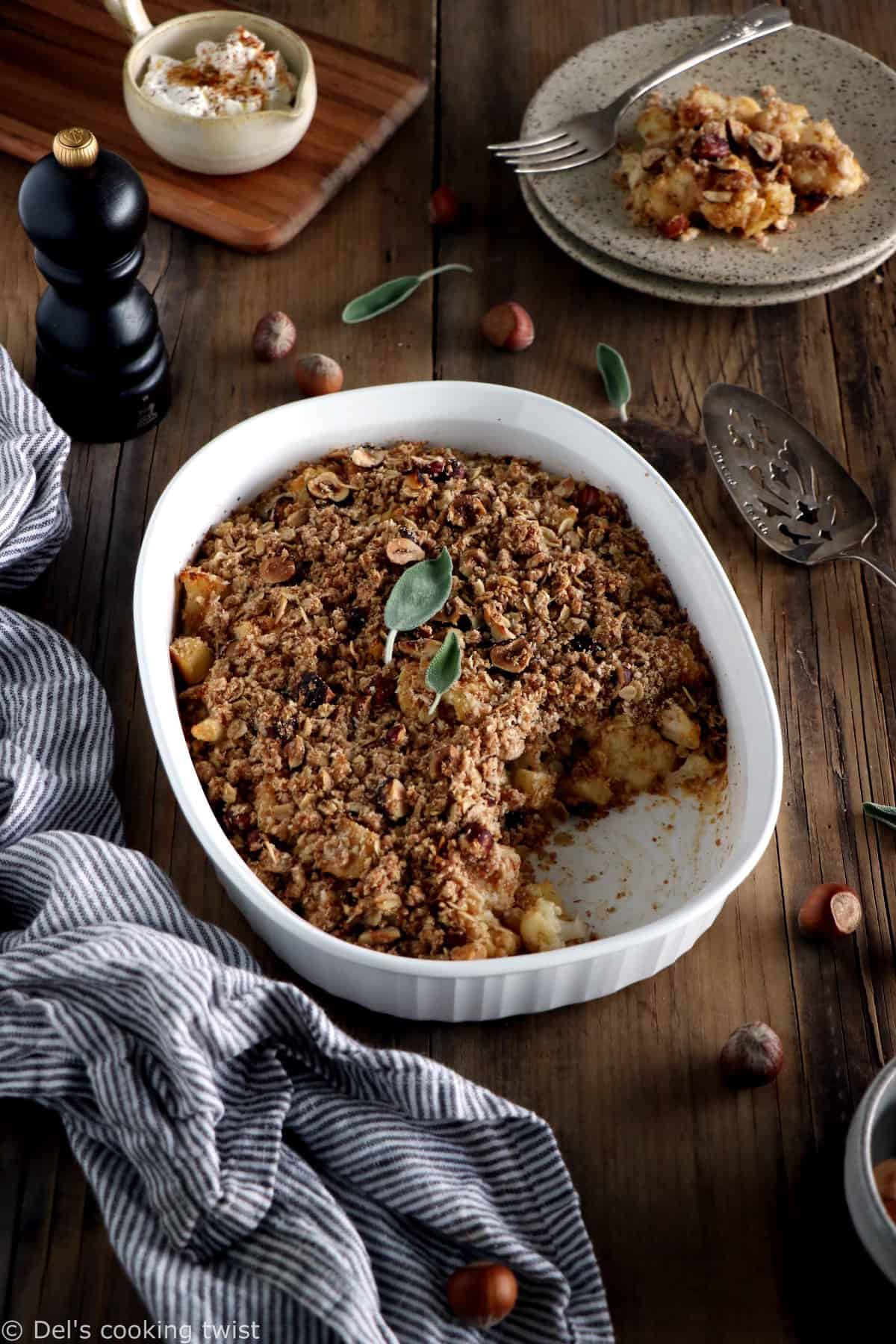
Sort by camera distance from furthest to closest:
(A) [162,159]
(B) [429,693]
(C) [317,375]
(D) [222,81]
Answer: (A) [162,159]
(D) [222,81]
(C) [317,375]
(B) [429,693]

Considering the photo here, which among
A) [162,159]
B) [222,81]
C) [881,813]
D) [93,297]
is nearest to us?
[881,813]

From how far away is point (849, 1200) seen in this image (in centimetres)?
120

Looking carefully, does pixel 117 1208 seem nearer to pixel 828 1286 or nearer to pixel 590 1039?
pixel 590 1039

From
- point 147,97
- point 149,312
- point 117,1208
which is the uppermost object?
point 147,97

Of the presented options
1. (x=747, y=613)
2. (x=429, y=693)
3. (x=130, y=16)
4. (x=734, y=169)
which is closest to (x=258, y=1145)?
(x=429, y=693)

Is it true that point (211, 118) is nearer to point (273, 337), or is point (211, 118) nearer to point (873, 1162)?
point (273, 337)

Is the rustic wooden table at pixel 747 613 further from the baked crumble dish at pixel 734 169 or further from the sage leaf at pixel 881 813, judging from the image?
the baked crumble dish at pixel 734 169

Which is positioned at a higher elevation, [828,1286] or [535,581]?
[535,581]

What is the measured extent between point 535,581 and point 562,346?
59cm

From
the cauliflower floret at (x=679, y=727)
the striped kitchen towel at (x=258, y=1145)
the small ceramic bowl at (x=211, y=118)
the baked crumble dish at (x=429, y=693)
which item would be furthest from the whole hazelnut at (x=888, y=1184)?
the small ceramic bowl at (x=211, y=118)

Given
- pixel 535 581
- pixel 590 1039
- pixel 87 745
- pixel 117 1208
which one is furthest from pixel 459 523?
pixel 117 1208

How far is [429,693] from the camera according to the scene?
147 cm

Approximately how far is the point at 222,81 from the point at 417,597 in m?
1.01

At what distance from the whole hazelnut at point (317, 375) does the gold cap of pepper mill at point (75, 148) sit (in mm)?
433
